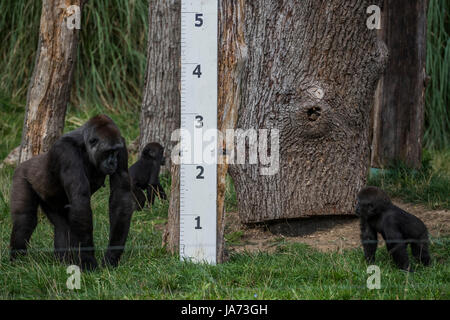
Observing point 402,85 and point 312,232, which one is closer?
point 312,232

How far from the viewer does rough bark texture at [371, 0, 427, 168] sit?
A: 23.9 feet

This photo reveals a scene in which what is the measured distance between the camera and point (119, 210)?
4.55m

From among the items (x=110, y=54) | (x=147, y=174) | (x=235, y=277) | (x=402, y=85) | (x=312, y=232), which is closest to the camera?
(x=235, y=277)

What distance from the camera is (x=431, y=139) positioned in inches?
393

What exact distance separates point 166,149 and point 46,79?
1.99 m

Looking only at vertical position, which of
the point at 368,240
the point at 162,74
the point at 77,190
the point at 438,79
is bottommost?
the point at 368,240

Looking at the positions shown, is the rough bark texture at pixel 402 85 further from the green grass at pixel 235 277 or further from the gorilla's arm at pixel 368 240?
the gorilla's arm at pixel 368 240

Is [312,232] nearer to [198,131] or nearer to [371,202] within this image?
[371,202]

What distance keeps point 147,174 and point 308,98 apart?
241 cm

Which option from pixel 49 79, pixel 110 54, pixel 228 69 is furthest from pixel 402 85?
pixel 110 54

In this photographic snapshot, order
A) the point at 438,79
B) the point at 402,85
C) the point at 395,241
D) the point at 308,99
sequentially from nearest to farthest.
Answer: the point at 395,241 → the point at 308,99 → the point at 402,85 → the point at 438,79

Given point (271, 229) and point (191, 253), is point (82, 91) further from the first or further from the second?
point (191, 253)

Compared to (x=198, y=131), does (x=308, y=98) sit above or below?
above

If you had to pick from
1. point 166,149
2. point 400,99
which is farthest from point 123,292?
point 400,99
